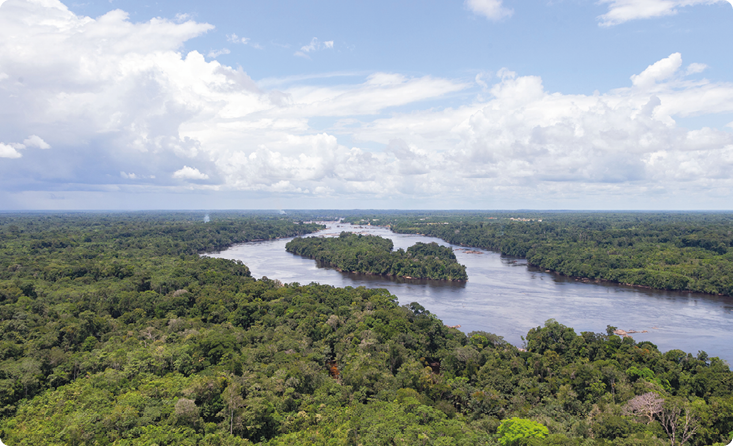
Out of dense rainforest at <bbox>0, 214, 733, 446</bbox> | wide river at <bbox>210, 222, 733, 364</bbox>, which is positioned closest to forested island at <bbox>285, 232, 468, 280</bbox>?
wide river at <bbox>210, 222, 733, 364</bbox>

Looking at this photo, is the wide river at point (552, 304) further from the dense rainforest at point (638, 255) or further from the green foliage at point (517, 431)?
the green foliage at point (517, 431)

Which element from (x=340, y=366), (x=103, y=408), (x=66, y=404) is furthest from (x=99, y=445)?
(x=340, y=366)

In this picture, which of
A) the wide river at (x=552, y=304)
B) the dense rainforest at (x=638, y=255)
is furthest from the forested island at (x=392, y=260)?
the dense rainforest at (x=638, y=255)

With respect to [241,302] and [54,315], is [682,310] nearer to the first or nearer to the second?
[241,302]

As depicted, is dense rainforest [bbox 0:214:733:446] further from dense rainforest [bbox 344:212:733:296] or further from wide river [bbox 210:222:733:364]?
Answer: dense rainforest [bbox 344:212:733:296]

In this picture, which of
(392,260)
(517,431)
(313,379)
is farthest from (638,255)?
(313,379)
